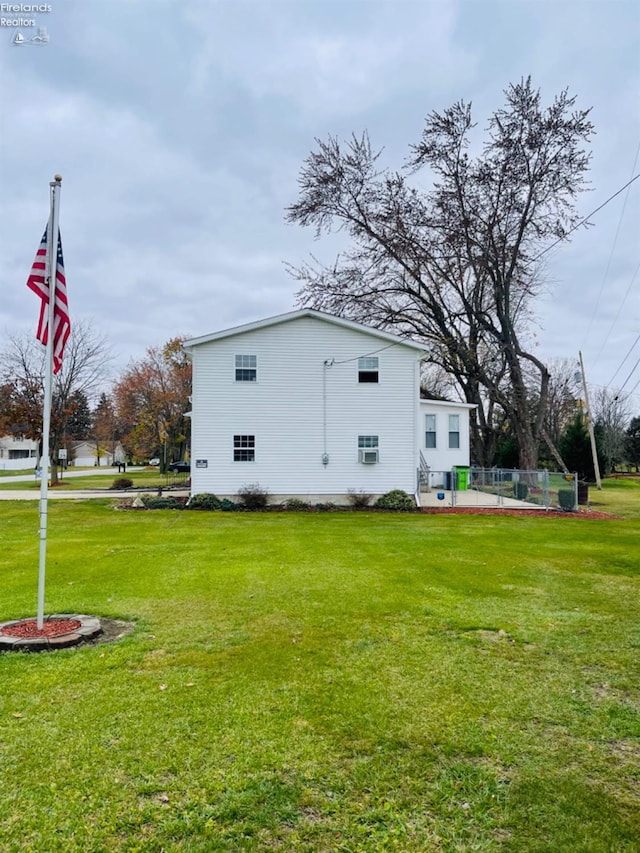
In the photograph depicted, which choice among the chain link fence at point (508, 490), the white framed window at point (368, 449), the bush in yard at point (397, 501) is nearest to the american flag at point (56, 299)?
the white framed window at point (368, 449)

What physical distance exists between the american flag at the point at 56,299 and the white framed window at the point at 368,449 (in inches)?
506

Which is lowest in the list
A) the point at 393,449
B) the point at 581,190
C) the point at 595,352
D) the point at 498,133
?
the point at 393,449

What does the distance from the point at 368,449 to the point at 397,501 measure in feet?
6.55

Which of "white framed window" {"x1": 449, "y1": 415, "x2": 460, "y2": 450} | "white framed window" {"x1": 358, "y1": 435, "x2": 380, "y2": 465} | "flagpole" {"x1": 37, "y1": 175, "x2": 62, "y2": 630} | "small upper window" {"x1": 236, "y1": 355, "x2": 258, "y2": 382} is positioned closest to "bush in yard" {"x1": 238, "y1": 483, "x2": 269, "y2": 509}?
"white framed window" {"x1": 358, "y1": 435, "x2": 380, "y2": 465}

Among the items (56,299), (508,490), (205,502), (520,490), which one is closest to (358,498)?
(205,502)

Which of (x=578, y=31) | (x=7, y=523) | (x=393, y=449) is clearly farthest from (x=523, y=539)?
(x=7, y=523)

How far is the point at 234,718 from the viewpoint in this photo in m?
3.23

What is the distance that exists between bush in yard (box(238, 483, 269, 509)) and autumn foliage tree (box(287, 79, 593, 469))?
1061 cm

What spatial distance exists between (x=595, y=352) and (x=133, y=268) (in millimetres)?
28046

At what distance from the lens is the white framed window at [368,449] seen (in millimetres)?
17328

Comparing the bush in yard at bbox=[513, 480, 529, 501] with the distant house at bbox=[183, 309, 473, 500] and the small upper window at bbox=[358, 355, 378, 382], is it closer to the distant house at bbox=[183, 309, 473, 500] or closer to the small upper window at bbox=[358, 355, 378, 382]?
the distant house at bbox=[183, 309, 473, 500]

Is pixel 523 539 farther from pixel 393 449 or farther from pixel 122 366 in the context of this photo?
pixel 122 366

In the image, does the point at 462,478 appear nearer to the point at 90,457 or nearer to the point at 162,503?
the point at 162,503

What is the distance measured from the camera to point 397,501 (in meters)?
17.0
